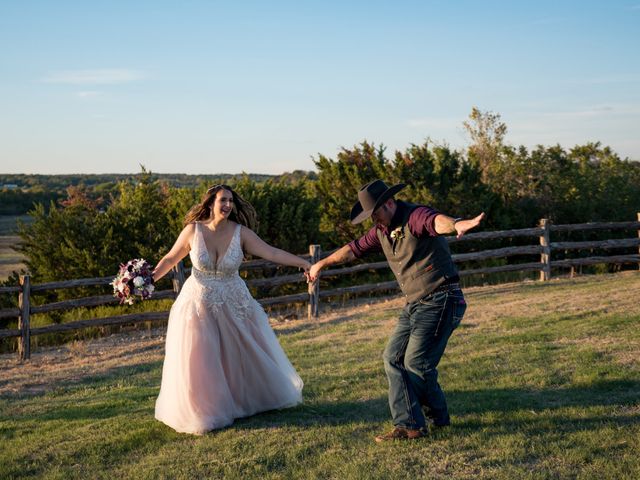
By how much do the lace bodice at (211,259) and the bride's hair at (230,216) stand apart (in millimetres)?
198

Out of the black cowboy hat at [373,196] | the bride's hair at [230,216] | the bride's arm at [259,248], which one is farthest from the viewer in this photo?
the bride's arm at [259,248]

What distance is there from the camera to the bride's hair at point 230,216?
23.2 ft

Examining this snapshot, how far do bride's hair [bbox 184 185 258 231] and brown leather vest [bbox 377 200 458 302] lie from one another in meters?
1.82

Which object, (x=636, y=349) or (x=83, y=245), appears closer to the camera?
(x=636, y=349)

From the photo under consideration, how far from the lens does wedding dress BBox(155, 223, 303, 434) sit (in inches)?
258

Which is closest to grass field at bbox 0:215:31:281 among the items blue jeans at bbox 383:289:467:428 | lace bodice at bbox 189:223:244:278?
lace bodice at bbox 189:223:244:278

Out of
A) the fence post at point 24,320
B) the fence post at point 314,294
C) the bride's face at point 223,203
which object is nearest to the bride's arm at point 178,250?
the bride's face at point 223,203

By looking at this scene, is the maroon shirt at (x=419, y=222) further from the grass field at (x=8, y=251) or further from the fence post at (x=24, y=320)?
the grass field at (x=8, y=251)

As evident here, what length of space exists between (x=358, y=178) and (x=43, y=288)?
34.5 ft

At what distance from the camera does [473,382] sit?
25.1ft

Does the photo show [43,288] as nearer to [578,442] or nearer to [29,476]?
[29,476]

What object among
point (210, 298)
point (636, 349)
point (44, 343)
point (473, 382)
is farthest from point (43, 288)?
point (636, 349)

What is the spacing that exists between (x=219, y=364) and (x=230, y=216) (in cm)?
A: 149

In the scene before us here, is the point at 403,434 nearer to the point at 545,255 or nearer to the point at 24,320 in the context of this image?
the point at 24,320
